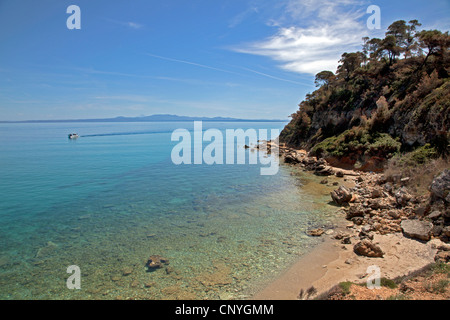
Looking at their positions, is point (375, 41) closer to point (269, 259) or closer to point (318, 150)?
point (318, 150)

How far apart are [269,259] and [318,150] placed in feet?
107

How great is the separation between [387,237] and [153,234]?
14638 millimetres

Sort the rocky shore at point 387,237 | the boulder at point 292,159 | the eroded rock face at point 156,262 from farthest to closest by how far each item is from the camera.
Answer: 1. the boulder at point 292,159
2. the eroded rock face at point 156,262
3. the rocky shore at point 387,237

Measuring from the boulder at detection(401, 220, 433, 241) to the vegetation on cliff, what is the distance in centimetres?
1121

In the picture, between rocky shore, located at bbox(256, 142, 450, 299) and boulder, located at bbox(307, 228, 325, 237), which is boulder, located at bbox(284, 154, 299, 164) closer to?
rocky shore, located at bbox(256, 142, 450, 299)

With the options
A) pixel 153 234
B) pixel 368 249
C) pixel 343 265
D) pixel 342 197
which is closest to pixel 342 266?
pixel 343 265

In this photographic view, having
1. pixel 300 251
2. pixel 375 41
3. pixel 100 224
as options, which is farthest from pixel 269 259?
pixel 375 41

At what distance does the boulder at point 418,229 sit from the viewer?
13.0m

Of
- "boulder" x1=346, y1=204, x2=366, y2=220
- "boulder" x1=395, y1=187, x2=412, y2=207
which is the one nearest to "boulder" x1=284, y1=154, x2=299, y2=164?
"boulder" x1=395, y1=187, x2=412, y2=207

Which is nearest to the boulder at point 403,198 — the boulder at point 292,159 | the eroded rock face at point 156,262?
the eroded rock face at point 156,262

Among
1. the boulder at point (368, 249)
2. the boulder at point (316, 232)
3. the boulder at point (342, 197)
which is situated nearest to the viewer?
the boulder at point (368, 249)

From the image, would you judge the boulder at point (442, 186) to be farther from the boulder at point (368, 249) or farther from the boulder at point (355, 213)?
the boulder at point (368, 249)
